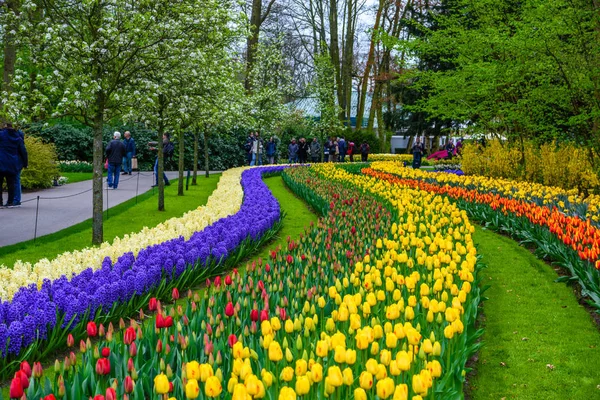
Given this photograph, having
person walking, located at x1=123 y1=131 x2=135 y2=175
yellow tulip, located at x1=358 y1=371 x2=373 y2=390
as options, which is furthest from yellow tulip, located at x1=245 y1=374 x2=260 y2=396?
person walking, located at x1=123 y1=131 x2=135 y2=175

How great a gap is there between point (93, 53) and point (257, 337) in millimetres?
6376

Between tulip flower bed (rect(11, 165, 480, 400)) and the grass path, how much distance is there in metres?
0.40

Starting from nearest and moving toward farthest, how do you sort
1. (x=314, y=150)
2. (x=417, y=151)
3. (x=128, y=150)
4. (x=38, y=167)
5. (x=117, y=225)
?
(x=117, y=225), (x=38, y=167), (x=128, y=150), (x=417, y=151), (x=314, y=150)

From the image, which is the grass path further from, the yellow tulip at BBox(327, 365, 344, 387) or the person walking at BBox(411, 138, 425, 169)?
the person walking at BBox(411, 138, 425, 169)

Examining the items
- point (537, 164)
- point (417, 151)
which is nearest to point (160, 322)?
point (537, 164)

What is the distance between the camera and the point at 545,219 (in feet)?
26.1

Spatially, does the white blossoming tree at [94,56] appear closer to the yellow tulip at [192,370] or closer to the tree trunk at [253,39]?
the yellow tulip at [192,370]

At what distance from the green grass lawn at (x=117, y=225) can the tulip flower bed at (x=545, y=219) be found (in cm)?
567

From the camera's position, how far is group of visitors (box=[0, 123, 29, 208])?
12750mm

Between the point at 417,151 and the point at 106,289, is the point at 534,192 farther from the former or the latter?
the point at 417,151

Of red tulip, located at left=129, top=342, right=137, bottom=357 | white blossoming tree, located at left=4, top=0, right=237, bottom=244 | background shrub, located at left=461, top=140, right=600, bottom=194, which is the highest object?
white blossoming tree, located at left=4, top=0, right=237, bottom=244

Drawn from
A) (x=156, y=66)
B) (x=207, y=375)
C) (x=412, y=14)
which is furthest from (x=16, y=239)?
(x=412, y=14)

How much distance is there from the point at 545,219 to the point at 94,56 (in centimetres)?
674

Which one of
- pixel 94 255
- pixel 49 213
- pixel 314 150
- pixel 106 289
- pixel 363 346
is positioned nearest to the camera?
pixel 363 346
